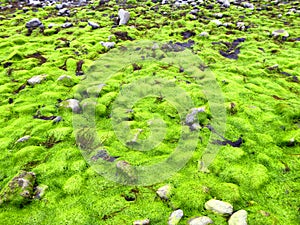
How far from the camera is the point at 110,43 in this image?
16.2 metres

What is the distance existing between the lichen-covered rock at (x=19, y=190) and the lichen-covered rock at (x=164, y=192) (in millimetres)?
3671

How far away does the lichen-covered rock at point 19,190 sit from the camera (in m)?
6.39

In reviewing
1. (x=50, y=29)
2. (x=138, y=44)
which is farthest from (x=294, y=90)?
(x=50, y=29)

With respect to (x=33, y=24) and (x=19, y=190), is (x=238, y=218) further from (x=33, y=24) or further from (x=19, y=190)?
(x=33, y=24)

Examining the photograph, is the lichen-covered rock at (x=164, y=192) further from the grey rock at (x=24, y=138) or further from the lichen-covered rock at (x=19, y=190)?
the grey rock at (x=24, y=138)

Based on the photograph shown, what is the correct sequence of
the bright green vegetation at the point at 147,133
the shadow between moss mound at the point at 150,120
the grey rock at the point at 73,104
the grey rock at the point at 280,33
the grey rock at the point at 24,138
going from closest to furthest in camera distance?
1. the bright green vegetation at the point at 147,133
2. the shadow between moss mound at the point at 150,120
3. the grey rock at the point at 24,138
4. the grey rock at the point at 73,104
5. the grey rock at the point at 280,33

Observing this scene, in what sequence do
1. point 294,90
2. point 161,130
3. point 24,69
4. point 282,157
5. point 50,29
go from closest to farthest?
1. point 282,157
2. point 161,130
3. point 294,90
4. point 24,69
5. point 50,29

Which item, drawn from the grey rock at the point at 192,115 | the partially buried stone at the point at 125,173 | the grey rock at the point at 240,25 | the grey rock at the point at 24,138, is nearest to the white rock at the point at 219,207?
the partially buried stone at the point at 125,173

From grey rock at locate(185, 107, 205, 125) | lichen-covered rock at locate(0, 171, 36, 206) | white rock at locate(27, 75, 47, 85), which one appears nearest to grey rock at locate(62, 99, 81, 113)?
white rock at locate(27, 75, 47, 85)

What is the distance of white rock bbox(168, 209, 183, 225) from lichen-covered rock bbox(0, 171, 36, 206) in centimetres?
399

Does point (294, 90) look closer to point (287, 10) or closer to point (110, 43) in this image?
point (110, 43)

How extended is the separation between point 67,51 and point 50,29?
4912mm

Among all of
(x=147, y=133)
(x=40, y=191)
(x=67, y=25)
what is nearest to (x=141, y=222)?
(x=40, y=191)

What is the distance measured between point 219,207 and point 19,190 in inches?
220
